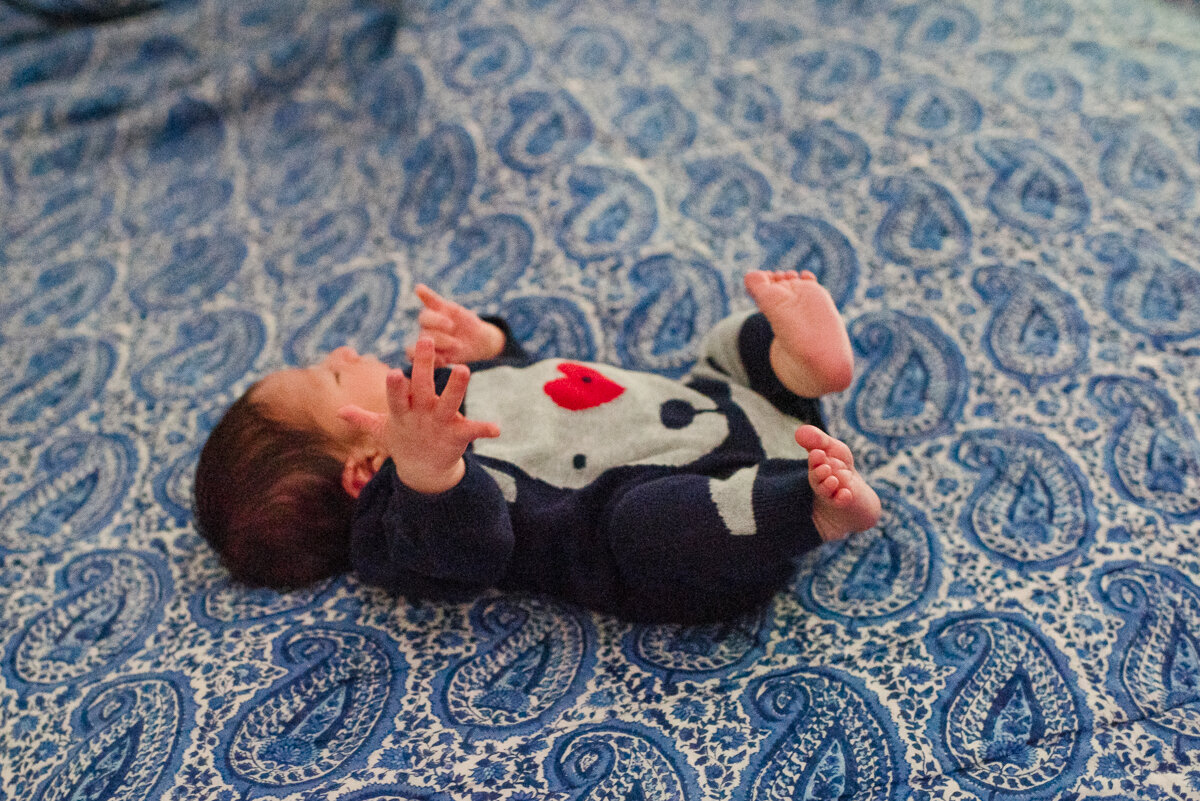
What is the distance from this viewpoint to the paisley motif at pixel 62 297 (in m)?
1.38

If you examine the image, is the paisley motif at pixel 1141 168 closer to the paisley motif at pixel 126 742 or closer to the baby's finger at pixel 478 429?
the baby's finger at pixel 478 429

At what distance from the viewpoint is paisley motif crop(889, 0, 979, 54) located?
1453 mm

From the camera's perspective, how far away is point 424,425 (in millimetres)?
758

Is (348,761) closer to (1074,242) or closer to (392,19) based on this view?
(1074,242)

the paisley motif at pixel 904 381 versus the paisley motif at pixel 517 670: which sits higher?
the paisley motif at pixel 904 381

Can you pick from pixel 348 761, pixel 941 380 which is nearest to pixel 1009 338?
pixel 941 380

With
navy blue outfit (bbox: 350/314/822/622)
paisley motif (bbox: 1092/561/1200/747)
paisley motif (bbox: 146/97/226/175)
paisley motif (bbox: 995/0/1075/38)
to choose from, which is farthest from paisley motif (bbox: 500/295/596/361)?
paisley motif (bbox: 995/0/1075/38)

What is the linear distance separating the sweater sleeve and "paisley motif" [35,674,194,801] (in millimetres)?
219

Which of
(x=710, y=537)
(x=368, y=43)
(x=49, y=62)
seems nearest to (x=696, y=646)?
(x=710, y=537)

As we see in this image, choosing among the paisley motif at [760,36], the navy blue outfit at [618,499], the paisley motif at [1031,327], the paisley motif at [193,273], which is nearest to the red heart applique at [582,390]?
the navy blue outfit at [618,499]

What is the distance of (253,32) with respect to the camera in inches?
69.8

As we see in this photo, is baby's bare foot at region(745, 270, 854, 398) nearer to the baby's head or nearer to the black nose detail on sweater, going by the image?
the black nose detail on sweater

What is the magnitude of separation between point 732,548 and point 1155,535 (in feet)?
1.41

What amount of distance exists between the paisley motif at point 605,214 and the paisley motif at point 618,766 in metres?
0.68
